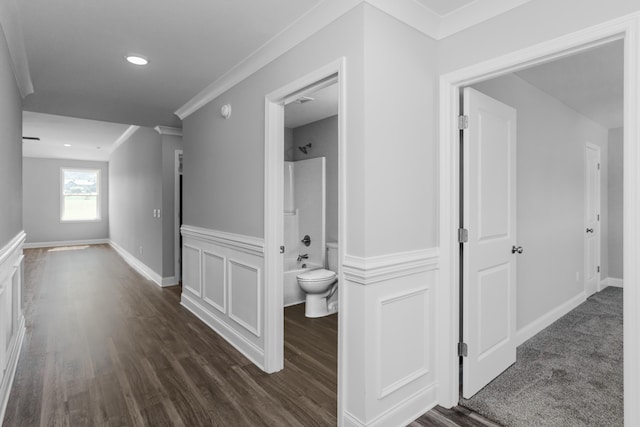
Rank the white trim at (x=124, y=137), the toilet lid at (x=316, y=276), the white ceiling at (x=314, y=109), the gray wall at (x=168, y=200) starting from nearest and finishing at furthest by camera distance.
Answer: the white ceiling at (x=314, y=109) < the toilet lid at (x=316, y=276) < the gray wall at (x=168, y=200) < the white trim at (x=124, y=137)

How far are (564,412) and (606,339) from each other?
5.12 feet

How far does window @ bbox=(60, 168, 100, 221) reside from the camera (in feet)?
32.2

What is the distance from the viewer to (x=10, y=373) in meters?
2.48

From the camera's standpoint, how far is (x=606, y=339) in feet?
10.5

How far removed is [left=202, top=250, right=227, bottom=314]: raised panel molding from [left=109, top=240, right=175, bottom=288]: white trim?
188 centimetres

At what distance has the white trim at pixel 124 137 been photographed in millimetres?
6355

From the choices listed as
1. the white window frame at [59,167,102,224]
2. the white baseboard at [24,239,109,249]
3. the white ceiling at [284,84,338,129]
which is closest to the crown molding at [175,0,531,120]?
the white ceiling at [284,84,338,129]

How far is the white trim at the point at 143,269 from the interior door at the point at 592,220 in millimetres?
5497

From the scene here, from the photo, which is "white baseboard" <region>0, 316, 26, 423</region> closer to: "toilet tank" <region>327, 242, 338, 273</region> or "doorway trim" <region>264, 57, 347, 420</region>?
"doorway trim" <region>264, 57, 347, 420</region>

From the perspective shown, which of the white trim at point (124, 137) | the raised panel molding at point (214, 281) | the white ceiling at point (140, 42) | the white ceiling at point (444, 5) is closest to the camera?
the white ceiling at point (444, 5)

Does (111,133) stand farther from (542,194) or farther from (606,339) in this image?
(606,339)

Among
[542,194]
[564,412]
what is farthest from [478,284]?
[542,194]

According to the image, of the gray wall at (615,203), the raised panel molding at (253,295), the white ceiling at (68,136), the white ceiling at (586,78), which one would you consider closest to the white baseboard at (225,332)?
the raised panel molding at (253,295)

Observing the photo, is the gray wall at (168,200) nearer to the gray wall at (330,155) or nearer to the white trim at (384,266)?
the gray wall at (330,155)
